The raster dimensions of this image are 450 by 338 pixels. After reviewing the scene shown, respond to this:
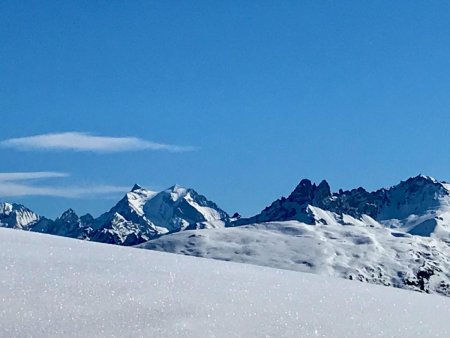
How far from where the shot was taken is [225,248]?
166 meters

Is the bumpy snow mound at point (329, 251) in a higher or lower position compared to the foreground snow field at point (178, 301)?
higher

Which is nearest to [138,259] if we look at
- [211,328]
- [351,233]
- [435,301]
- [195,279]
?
[195,279]

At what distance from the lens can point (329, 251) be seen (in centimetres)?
16838

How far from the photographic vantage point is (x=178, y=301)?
670 cm

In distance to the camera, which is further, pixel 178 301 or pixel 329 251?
pixel 329 251

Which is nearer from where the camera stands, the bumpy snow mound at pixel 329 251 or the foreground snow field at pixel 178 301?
the foreground snow field at pixel 178 301

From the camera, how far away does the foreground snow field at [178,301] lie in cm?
611

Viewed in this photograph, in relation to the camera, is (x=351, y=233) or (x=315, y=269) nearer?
(x=315, y=269)

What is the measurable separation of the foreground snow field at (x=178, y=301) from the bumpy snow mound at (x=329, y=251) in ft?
466

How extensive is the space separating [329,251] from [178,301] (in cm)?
16383

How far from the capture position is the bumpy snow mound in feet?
517

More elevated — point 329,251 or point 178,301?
point 329,251

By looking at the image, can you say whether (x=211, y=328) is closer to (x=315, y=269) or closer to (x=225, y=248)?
(x=315, y=269)

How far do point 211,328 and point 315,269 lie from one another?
147092 millimetres
